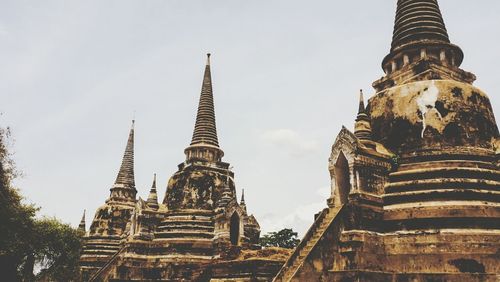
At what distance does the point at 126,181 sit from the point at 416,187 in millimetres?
29801

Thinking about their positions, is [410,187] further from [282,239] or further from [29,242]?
[282,239]

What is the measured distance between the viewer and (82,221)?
43.8m

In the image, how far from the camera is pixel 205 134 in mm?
30766

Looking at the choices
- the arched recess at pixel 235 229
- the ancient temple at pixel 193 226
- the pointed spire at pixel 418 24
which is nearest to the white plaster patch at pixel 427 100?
the pointed spire at pixel 418 24

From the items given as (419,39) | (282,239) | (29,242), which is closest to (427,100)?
(419,39)

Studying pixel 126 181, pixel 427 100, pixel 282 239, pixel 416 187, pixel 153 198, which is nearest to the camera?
pixel 416 187

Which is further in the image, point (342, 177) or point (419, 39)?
point (419, 39)

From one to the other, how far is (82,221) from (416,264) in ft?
119

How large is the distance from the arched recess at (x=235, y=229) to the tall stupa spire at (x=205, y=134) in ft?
16.1

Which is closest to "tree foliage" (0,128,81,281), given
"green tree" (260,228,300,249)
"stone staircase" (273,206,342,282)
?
"stone staircase" (273,206,342,282)

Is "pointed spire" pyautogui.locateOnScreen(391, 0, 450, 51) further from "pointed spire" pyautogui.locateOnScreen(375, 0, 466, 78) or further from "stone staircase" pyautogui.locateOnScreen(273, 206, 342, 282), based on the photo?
"stone staircase" pyautogui.locateOnScreen(273, 206, 342, 282)

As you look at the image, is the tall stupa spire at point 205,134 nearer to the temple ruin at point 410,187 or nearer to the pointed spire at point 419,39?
the temple ruin at point 410,187

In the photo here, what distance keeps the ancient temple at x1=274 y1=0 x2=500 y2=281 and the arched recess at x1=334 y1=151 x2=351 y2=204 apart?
4 cm

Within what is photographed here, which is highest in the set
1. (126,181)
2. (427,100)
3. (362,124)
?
(126,181)
